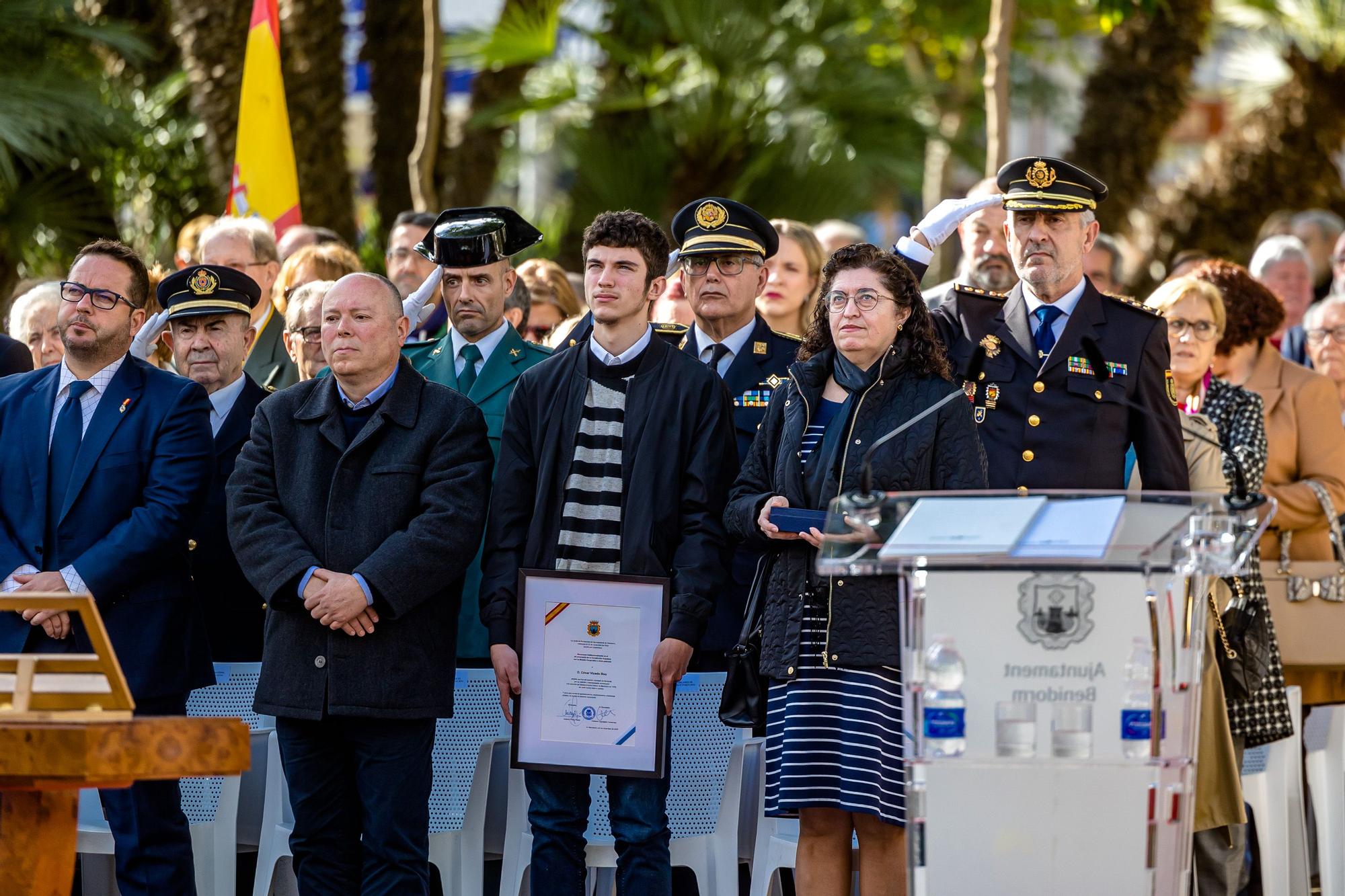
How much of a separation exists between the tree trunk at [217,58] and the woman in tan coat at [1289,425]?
19.8 ft

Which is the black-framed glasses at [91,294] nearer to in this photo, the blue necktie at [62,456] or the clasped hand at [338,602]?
the blue necktie at [62,456]

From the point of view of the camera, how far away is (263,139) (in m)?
9.04

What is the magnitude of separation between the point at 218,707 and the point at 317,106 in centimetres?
581

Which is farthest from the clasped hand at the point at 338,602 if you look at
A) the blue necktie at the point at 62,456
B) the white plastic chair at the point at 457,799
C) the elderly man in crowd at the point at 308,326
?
the elderly man in crowd at the point at 308,326

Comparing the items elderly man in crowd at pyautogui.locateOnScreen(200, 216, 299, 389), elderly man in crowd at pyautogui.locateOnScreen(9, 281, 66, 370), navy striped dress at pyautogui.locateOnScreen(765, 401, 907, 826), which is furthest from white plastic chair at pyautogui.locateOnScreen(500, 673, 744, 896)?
elderly man in crowd at pyautogui.locateOnScreen(9, 281, 66, 370)

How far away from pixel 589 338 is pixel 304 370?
1.43m

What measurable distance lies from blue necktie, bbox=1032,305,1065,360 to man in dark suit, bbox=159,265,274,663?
8.89 feet

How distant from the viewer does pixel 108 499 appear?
579 cm

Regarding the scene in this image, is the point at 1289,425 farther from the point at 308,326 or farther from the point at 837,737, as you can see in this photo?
the point at 308,326

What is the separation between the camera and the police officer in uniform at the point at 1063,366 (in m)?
5.41

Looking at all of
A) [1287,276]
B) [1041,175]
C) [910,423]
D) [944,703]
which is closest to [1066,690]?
[944,703]

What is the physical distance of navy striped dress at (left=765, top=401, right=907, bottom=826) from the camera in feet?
16.3

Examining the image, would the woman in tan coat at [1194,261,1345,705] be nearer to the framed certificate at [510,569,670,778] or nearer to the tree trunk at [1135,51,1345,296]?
the framed certificate at [510,569,670,778]

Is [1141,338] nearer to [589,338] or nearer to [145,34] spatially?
[589,338]
